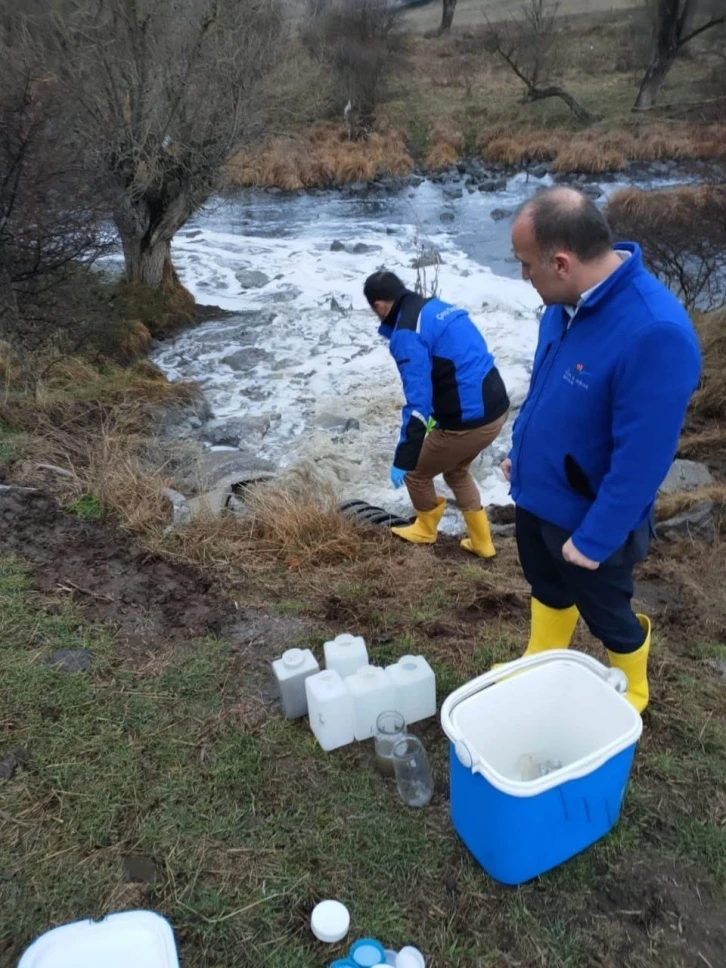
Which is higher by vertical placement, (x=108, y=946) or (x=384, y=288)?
(x=384, y=288)

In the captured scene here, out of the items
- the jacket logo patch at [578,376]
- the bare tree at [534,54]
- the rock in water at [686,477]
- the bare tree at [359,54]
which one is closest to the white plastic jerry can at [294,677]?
the jacket logo patch at [578,376]


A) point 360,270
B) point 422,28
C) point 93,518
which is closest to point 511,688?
point 93,518

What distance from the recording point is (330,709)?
8.23ft

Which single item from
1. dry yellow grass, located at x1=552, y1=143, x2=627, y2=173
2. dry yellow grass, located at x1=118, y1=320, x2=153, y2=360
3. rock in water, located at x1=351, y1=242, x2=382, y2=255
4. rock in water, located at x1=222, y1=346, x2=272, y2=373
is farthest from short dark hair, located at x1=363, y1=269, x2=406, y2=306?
dry yellow grass, located at x1=552, y1=143, x2=627, y2=173

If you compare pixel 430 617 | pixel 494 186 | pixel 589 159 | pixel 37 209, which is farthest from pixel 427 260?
pixel 430 617

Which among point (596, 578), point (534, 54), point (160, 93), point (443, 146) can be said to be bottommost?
point (596, 578)

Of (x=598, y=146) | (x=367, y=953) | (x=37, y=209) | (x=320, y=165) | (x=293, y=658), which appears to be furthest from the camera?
(x=320, y=165)

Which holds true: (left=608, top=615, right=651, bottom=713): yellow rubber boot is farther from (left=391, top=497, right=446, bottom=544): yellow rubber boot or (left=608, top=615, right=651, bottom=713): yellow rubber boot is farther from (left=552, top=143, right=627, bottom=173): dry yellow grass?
(left=552, top=143, right=627, bottom=173): dry yellow grass

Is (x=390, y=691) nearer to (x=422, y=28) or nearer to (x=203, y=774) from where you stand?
(x=203, y=774)

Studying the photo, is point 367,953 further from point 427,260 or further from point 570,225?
point 427,260

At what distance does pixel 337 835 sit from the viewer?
2.28 meters

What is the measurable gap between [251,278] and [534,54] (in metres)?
18.9

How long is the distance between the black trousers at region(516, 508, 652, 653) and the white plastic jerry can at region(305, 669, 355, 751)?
2.62 feet

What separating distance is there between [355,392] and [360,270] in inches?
218
